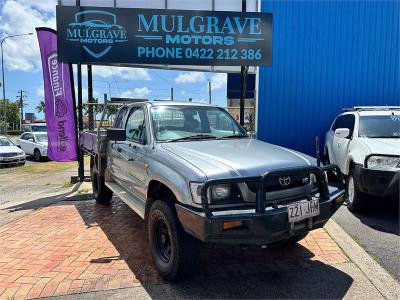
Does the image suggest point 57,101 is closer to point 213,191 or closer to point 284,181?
point 213,191

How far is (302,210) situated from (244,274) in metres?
1.06

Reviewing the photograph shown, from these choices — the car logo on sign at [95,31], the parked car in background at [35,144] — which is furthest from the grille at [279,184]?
the parked car in background at [35,144]

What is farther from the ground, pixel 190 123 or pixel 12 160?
pixel 190 123

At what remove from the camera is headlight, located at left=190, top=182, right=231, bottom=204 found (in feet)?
11.2

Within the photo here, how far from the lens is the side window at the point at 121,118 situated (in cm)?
617

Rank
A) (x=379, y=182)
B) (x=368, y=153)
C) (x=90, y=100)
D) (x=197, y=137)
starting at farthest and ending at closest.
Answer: (x=90, y=100) → (x=368, y=153) → (x=379, y=182) → (x=197, y=137)

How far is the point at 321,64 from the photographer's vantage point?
11211 millimetres

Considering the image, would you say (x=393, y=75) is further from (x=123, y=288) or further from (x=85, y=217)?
(x=123, y=288)

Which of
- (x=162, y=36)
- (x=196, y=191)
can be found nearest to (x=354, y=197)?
(x=196, y=191)

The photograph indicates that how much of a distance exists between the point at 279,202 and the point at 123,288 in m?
1.77

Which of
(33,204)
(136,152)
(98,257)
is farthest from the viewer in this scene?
(33,204)

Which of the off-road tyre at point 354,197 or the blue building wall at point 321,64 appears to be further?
the blue building wall at point 321,64

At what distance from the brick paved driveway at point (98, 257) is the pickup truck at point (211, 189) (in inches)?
20.3

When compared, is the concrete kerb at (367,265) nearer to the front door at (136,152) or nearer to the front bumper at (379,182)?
the front bumper at (379,182)
